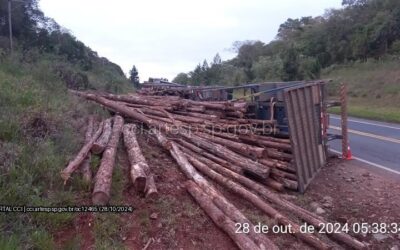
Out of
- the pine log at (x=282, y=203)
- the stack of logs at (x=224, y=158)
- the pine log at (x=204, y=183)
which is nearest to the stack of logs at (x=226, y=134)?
the stack of logs at (x=224, y=158)

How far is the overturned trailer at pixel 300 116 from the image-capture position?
7535mm

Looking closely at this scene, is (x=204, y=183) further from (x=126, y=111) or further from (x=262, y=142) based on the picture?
(x=126, y=111)

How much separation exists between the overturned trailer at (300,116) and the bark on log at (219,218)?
2.38m

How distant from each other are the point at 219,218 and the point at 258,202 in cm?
101

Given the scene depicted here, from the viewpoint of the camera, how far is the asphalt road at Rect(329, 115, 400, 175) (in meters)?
10.4

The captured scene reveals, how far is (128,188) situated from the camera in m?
5.69

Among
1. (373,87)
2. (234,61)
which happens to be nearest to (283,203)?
(373,87)

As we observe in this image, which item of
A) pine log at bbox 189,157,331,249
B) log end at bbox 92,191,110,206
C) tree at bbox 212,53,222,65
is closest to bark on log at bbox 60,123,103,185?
log end at bbox 92,191,110,206

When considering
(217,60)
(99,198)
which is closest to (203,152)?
(99,198)

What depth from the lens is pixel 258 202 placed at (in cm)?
590

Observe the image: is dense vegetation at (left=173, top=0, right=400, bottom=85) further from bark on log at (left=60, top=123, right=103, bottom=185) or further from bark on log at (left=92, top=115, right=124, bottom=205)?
bark on log at (left=60, top=123, right=103, bottom=185)

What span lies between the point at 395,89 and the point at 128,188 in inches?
981

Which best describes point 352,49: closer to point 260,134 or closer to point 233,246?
point 260,134

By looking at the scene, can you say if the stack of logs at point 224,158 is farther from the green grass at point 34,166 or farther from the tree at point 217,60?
the tree at point 217,60
